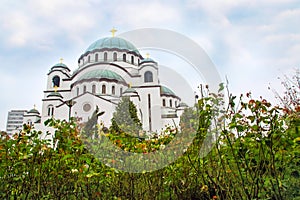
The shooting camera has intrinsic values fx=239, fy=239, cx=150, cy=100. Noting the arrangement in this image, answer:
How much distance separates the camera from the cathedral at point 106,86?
1961 cm

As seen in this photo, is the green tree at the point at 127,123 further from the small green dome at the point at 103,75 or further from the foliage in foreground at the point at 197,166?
the small green dome at the point at 103,75

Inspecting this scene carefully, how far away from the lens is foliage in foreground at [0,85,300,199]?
1587 millimetres

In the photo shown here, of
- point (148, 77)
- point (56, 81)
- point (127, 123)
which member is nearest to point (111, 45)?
point (148, 77)

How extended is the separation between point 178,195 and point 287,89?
5536 millimetres

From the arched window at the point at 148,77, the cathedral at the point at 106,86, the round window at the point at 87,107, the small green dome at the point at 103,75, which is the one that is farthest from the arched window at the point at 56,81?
the arched window at the point at 148,77

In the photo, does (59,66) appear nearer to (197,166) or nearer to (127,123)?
(127,123)

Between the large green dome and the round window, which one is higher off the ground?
the large green dome

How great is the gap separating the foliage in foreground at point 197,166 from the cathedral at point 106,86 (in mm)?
15829

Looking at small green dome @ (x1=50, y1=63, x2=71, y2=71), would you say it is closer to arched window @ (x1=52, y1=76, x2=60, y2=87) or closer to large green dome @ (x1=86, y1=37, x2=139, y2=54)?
arched window @ (x1=52, y1=76, x2=60, y2=87)

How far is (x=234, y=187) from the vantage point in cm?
174

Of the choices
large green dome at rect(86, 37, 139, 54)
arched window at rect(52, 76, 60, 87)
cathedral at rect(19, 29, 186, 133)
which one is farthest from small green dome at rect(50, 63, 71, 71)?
large green dome at rect(86, 37, 139, 54)

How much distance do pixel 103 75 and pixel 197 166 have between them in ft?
69.3

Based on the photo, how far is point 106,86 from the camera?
22.0 m

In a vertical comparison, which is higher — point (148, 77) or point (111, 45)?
point (111, 45)
